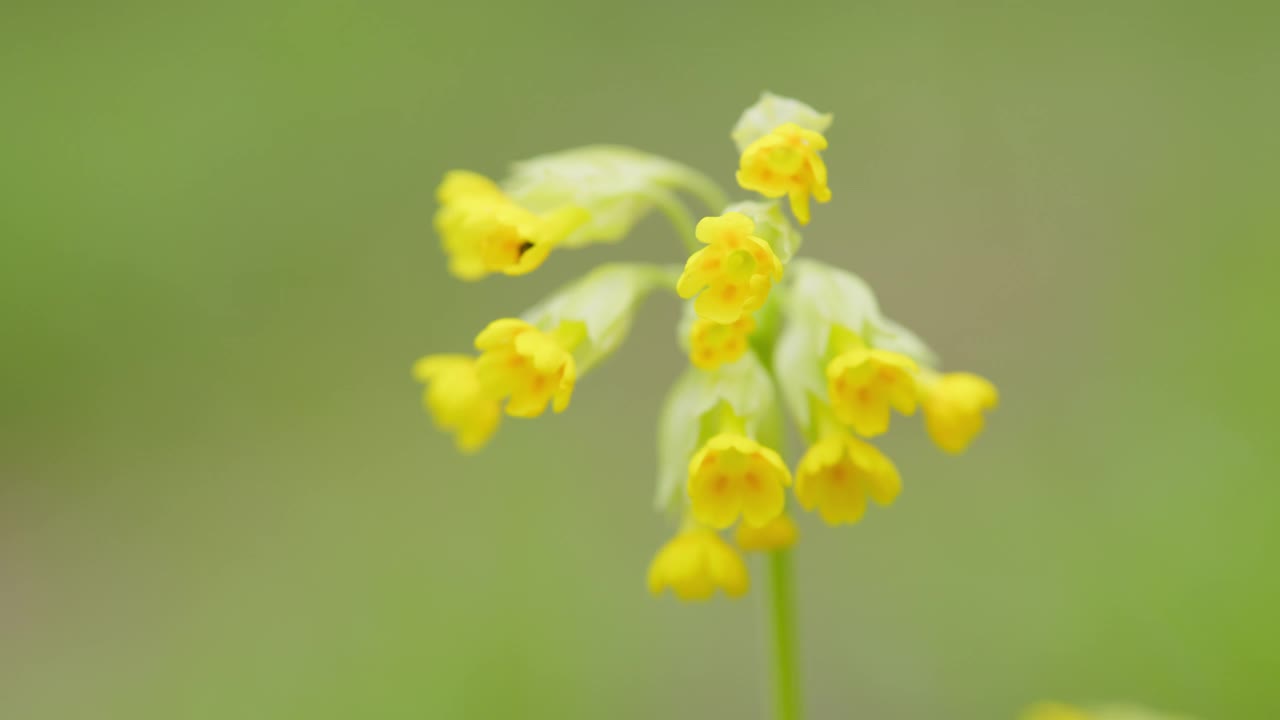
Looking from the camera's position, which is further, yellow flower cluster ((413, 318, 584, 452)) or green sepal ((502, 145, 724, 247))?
green sepal ((502, 145, 724, 247))

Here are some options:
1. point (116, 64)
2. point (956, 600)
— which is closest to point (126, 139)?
point (116, 64)

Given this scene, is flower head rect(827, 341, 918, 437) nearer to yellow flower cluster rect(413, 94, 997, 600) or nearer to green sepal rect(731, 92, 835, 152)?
yellow flower cluster rect(413, 94, 997, 600)

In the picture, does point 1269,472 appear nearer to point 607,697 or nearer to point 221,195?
point 607,697

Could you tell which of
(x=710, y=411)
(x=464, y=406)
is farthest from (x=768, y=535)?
(x=464, y=406)

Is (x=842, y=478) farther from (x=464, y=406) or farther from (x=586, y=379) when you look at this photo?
(x=586, y=379)

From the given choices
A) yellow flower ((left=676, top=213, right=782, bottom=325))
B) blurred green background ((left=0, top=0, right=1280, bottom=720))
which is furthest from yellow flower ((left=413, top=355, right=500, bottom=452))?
blurred green background ((left=0, top=0, right=1280, bottom=720))

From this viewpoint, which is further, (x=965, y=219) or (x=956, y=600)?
(x=965, y=219)

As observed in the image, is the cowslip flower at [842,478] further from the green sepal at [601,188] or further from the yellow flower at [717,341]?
the green sepal at [601,188]
